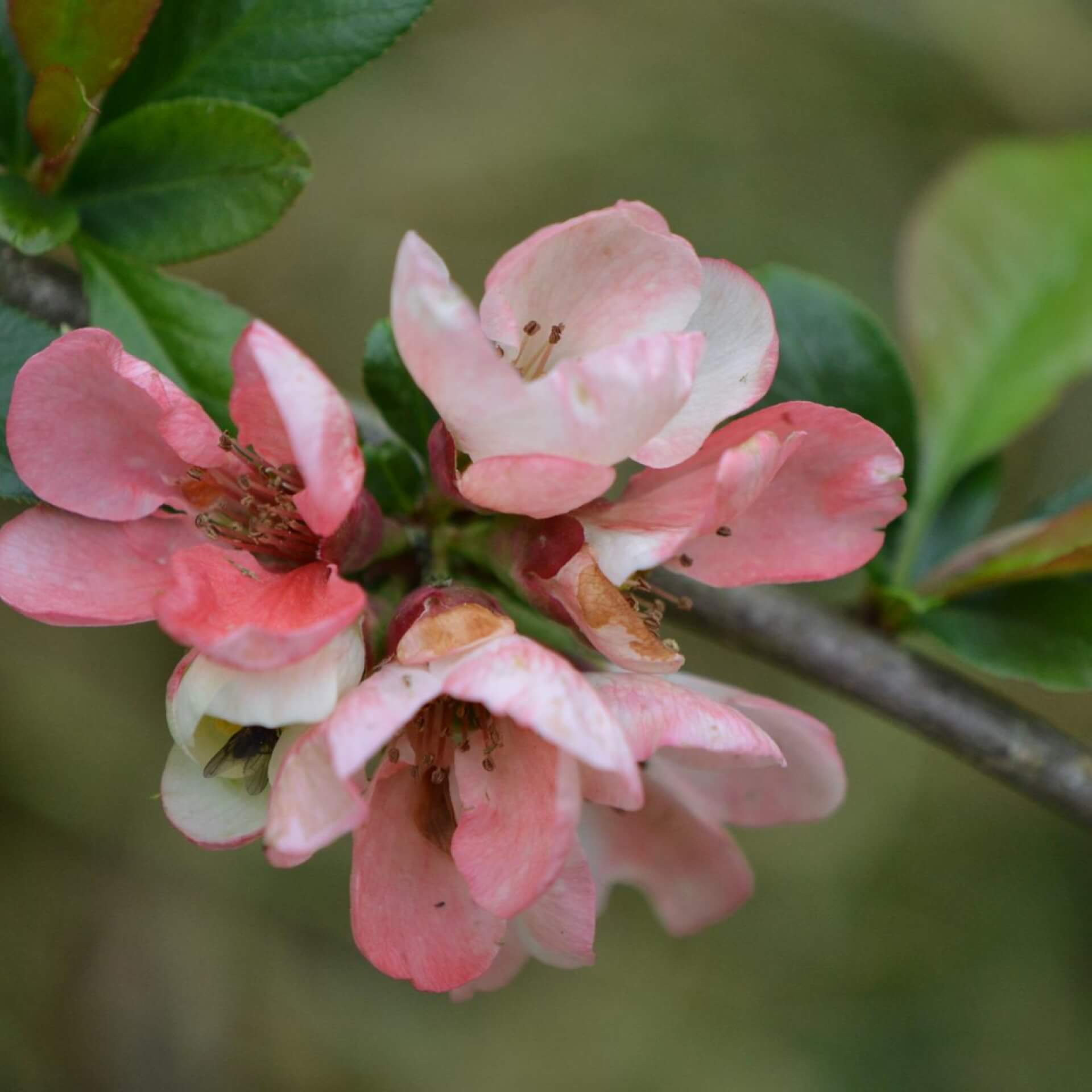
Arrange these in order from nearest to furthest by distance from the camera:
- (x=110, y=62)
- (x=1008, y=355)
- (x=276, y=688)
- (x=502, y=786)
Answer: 1. (x=276, y=688)
2. (x=502, y=786)
3. (x=110, y=62)
4. (x=1008, y=355)

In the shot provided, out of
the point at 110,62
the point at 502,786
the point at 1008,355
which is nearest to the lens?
the point at 502,786

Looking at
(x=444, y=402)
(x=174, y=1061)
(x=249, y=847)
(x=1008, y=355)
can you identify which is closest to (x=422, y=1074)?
(x=174, y=1061)

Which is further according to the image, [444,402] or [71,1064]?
[71,1064]

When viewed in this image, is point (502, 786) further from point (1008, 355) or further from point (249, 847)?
point (249, 847)

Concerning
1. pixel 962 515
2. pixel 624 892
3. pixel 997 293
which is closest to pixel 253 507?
pixel 962 515

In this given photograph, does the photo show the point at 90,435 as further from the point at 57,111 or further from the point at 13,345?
the point at 57,111
